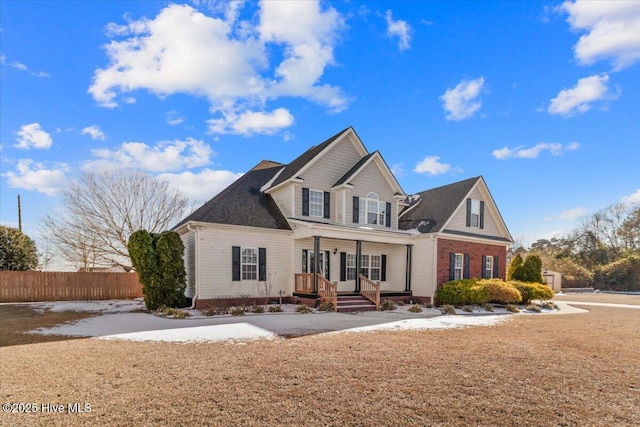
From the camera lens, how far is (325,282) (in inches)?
614

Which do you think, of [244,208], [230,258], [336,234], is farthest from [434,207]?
[230,258]

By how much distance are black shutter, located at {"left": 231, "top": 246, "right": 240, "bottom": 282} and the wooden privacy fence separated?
9.31 meters

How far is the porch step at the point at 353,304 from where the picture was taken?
15009mm

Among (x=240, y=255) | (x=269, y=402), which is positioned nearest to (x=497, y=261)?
(x=240, y=255)

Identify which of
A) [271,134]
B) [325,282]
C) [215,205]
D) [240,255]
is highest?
[271,134]

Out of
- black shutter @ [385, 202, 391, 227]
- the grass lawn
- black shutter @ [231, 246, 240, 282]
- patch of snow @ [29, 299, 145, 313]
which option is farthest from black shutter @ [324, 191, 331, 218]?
the grass lawn

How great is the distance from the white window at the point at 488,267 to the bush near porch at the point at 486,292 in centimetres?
250

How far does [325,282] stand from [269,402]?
11258mm

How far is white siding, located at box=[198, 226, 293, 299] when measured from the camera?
50.2 feet

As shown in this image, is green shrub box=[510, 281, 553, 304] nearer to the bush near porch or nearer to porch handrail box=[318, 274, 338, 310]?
the bush near porch

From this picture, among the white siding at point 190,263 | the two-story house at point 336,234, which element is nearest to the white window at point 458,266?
the two-story house at point 336,234

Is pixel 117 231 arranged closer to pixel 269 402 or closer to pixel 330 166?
pixel 330 166

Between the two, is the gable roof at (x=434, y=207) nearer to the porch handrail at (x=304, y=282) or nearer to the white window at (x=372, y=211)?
the white window at (x=372, y=211)

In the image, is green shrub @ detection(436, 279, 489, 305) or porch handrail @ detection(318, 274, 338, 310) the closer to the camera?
porch handrail @ detection(318, 274, 338, 310)
